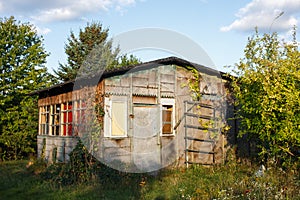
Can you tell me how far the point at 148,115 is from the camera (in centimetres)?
1055

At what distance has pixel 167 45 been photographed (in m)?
10.1

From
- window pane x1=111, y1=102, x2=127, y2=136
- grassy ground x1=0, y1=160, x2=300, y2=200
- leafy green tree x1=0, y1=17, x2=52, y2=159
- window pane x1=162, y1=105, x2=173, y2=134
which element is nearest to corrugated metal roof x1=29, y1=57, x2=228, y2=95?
window pane x1=111, y1=102, x2=127, y2=136

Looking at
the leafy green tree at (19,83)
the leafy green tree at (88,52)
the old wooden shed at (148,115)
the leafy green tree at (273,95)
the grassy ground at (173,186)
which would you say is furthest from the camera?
the leafy green tree at (88,52)

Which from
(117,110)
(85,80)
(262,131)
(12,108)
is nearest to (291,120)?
(262,131)

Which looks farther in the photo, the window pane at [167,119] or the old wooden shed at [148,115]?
the window pane at [167,119]

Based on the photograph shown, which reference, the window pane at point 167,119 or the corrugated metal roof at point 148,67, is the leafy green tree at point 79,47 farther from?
the window pane at point 167,119

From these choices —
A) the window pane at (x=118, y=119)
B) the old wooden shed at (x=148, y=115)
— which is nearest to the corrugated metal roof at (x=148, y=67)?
the old wooden shed at (x=148, y=115)

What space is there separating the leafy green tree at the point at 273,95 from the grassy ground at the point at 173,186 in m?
0.91

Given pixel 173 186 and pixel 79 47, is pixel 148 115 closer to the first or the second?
pixel 173 186

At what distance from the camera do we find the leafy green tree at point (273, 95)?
831 cm

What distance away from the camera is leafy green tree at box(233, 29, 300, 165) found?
8.31 m

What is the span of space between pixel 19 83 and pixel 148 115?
12513 mm

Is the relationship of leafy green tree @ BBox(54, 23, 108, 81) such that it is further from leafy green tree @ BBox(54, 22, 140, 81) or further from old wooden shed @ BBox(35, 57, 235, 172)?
old wooden shed @ BBox(35, 57, 235, 172)

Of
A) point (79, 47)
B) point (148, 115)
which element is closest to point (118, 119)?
point (148, 115)
